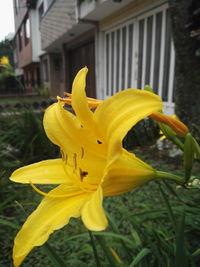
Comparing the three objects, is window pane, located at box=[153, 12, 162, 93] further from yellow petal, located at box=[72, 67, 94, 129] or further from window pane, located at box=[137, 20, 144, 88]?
yellow petal, located at box=[72, 67, 94, 129]

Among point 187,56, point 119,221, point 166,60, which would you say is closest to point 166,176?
point 119,221

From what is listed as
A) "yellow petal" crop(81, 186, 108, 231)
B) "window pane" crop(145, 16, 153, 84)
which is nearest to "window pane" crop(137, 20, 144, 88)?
"window pane" crop(145, 16, 153, 84)

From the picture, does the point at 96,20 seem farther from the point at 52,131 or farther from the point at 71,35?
the point at 52,131

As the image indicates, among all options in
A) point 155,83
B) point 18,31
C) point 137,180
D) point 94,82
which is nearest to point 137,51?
point 155,83

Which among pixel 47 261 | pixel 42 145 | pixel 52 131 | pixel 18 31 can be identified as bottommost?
pixel 47 261

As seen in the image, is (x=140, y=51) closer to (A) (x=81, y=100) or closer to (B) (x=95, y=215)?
(A) (x=81, y=100)

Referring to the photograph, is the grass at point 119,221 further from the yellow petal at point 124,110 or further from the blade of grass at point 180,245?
the yellow petal at point 124,110

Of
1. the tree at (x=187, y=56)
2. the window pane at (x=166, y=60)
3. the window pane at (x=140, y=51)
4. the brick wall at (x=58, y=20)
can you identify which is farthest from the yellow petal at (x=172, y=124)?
the brick wall at (x=58, y=20)
